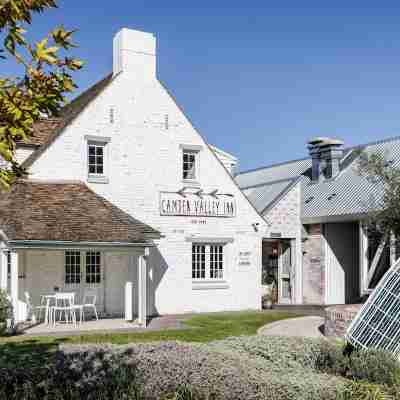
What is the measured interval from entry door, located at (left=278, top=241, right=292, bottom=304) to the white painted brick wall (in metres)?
3.29

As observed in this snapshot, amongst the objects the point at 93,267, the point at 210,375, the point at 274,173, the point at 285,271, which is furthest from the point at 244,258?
the point at 210,375

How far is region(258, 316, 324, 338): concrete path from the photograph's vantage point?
1549 centimetres

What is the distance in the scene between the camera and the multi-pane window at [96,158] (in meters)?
20.4

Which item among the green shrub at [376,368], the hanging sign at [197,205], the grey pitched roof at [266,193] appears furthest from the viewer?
the grey pitched roof at [266,193]

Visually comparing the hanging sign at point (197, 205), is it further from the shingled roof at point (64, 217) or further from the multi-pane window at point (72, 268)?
the multi-pane window at point (72, 268)

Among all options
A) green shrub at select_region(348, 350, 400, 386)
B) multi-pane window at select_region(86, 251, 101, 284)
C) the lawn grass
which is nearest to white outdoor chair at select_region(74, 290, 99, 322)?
multi-pane window at select_region(86, 251, 101, 284)

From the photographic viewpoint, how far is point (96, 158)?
20406mm

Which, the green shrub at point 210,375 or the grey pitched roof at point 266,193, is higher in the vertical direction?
the grey pitched roof at point 266,193

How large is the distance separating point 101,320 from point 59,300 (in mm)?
1502

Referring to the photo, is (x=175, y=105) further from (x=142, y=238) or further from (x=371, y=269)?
(x=371, y=269)

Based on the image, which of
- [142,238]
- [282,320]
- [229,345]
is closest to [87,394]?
[229,345]

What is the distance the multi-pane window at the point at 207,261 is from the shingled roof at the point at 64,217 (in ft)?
11.4

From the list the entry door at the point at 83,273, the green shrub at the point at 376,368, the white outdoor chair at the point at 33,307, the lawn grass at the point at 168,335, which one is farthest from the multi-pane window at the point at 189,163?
the green shrub at the point at 376,368

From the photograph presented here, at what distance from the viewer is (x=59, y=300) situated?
741 inches
